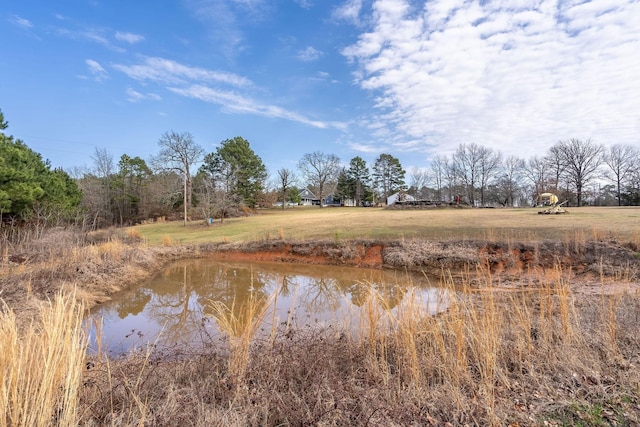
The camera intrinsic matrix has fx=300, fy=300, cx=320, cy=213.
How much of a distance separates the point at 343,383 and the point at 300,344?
1.16 meters

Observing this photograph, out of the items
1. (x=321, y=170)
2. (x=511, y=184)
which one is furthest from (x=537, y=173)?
(x=321, y=170)

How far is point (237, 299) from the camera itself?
9641mm

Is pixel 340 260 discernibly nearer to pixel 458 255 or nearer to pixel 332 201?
pixel 458 255

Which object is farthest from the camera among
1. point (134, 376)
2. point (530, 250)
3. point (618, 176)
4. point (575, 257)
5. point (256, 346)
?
point (618, 176)

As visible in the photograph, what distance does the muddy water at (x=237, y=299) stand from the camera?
5.12 m

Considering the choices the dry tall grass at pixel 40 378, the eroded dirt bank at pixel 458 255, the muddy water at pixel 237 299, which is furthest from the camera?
the eroded dirt bank at pixel 458 255

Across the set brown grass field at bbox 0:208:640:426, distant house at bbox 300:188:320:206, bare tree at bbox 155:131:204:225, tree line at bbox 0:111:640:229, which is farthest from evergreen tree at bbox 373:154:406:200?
brown grass field at bbox 0:208:640:426

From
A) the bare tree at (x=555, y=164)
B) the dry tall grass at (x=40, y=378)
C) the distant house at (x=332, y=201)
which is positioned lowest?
the dry tall grass at (x=40, y=378)

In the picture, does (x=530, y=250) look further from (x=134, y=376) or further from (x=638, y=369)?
(x=134, y=376)

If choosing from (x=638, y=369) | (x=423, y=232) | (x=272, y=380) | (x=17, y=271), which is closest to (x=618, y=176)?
(x=423, y=232)

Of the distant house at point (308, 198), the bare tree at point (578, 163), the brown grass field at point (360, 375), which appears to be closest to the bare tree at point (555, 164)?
the bare tree at point (578, 163)

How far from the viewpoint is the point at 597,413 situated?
2.65m

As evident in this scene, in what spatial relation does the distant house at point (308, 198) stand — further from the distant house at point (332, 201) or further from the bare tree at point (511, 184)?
the bare tree at point (511, 184)

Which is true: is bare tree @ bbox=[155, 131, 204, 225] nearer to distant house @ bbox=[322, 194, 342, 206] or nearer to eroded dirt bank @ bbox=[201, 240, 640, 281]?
eroded dirt bank @ bbox=[201, 240, 640, 281]
